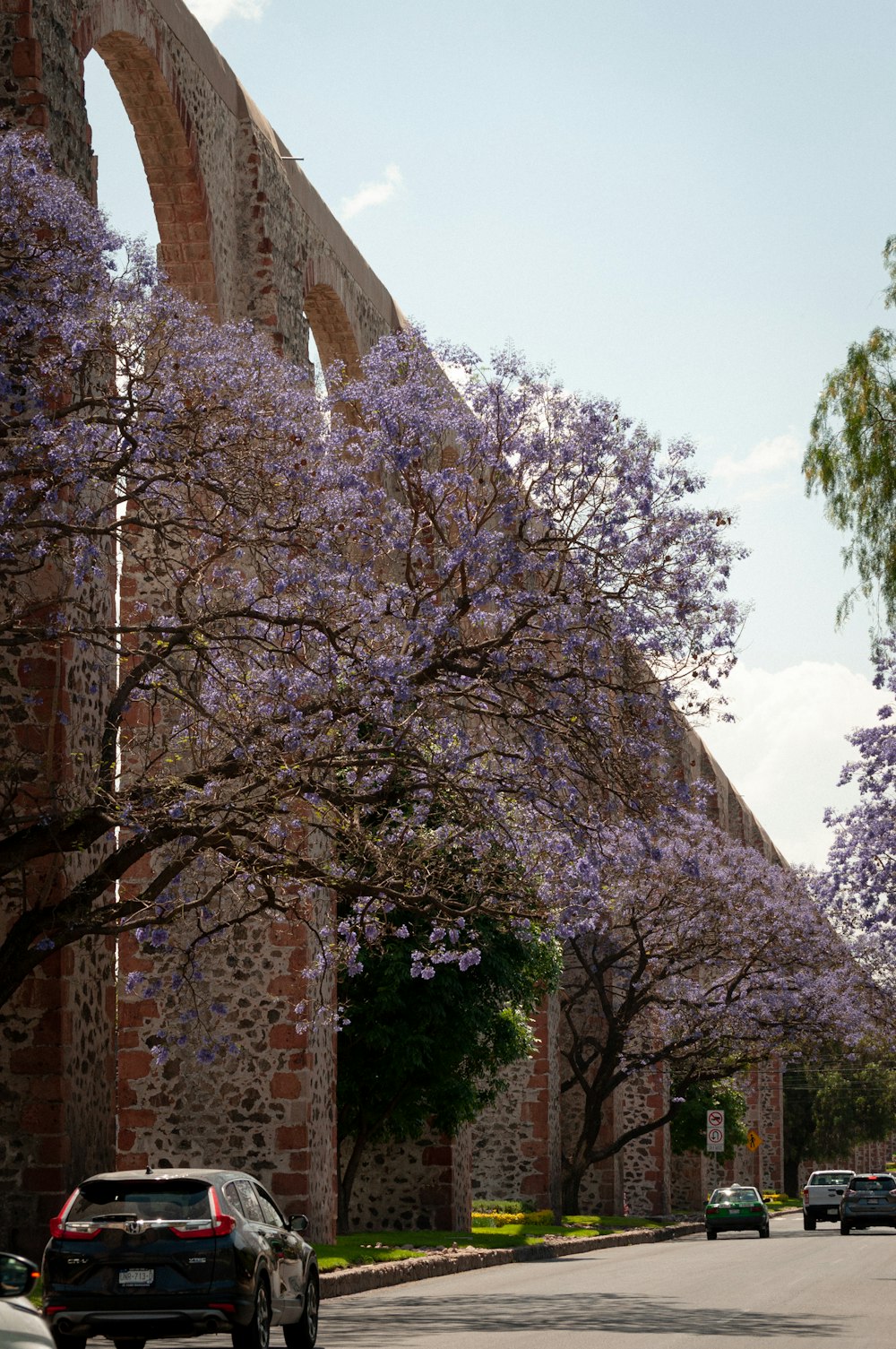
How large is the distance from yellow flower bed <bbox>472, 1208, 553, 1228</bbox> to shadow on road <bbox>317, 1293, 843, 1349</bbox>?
14831mm

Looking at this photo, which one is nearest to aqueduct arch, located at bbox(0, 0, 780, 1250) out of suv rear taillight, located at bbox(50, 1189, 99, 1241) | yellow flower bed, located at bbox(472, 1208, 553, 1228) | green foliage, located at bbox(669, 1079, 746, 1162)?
suv rear taillight, located at bbox(50, 1189, 99, 1241)

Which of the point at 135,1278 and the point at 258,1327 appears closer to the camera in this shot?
the point at 135,1278

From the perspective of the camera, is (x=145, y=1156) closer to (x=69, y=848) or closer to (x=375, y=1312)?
(x=375, y=1312)

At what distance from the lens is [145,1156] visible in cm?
2150

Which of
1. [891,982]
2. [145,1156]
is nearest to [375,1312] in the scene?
[145,1156]

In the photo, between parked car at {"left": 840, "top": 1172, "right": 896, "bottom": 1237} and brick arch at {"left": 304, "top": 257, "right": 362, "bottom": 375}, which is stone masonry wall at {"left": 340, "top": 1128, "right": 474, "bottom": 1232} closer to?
brick arch at {"left": 304, "top": 257, "right": 362, "bottom": 375}

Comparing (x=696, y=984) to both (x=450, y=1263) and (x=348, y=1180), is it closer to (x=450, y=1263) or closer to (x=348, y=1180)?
(x=348, y=1180)

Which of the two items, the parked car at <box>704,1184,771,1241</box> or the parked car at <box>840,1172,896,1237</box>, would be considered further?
the parked car at <box>840,1172,896,1237</box>

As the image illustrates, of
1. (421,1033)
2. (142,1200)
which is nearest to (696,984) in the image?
(421,1033)

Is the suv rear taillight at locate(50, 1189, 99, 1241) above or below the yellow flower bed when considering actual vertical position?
above

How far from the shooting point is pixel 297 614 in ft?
49.4

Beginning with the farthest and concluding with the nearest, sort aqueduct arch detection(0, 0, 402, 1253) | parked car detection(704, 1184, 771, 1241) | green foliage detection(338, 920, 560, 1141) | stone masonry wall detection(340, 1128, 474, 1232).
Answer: parked car detection(704, 1184, 771, 1241)
stone masonry wall detection(340, 1128, 474, 1232)
green foliage detection(338, 920, 560, 1141)
aqueduct arch detection(0, 0, 402, 1253)

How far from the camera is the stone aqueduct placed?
53.2ft

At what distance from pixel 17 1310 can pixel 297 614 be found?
1026cm
